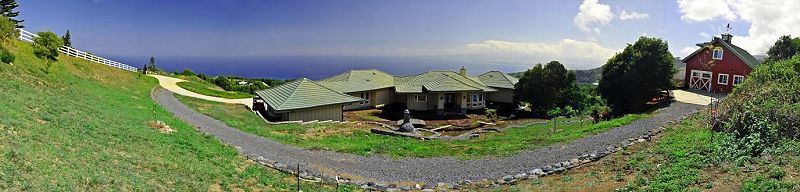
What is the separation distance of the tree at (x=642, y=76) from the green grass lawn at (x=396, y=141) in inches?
219

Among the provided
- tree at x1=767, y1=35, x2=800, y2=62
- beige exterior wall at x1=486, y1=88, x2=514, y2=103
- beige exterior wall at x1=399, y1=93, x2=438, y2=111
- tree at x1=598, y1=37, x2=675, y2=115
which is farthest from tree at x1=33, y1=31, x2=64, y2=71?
tree at x1=767, y1=35, x2=800, y2=62

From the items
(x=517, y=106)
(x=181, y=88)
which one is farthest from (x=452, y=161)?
(x=181, y=88)

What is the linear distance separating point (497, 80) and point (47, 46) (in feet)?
121

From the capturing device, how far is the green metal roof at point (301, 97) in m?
28.4

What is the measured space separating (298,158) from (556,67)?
2676 cm

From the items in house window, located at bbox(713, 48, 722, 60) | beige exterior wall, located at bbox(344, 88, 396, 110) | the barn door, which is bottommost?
beige exterior wall, located at bbox(344, 88, 396, 110)

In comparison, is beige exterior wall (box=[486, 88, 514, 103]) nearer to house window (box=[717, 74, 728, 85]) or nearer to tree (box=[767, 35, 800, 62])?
house window (box=[717, 74, 728, 85])

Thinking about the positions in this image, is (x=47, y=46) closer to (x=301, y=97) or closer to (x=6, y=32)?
(x=6, y=32)

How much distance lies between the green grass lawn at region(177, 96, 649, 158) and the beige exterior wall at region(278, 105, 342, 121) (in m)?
1.93

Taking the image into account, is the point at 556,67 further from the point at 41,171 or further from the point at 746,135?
the point at 41,171

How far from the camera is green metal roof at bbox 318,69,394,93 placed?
39.5 meters

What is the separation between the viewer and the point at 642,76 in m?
28.9

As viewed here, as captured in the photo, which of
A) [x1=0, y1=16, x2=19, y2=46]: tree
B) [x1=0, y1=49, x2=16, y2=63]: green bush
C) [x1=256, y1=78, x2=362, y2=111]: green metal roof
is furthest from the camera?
[x1=256, y1=78, x2=362, y2=111]: green metal roof

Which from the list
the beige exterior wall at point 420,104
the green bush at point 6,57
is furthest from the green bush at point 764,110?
the green bush at point 6,57
